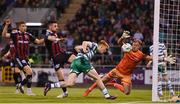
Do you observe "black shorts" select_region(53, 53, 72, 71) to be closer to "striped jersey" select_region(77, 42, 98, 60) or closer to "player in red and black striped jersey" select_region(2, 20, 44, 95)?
"player in red and black striped jersey" select_region(2, 20, 44, 95)

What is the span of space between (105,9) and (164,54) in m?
16.9

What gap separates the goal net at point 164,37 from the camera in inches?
675

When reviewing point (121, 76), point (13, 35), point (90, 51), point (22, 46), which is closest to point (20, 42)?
point (22, 46)

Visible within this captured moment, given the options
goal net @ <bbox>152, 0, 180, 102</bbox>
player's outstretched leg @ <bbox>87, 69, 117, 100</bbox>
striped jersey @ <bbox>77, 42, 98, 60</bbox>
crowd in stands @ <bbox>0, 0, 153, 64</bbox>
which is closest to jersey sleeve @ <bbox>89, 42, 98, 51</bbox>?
striped jersey @ <bbox>77, 42, 98, 60</bbox>

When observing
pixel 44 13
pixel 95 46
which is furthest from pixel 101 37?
pixel 95 46

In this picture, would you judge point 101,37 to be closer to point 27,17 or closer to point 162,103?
point 27,17

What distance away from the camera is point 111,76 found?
66.7 ft

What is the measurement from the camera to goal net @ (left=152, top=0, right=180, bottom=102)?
17141mm

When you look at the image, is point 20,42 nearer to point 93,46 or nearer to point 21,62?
point 21,62

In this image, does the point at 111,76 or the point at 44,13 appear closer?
the point at 111,76

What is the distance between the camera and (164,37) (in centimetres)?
1966

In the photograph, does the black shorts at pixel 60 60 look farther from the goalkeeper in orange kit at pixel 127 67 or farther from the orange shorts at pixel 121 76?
the orange shorts at pixel 121 76

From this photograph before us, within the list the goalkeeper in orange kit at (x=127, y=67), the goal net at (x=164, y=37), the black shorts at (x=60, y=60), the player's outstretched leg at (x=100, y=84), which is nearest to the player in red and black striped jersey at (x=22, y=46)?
the black shorts at (x=60, y=60)

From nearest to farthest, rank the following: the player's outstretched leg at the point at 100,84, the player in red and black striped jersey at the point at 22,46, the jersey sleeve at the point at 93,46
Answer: the jersey sleeve at the point at 93,46
the player's outstretched leg at the point at 100,84
the player in red and black striped jersey at the point at 22,46
